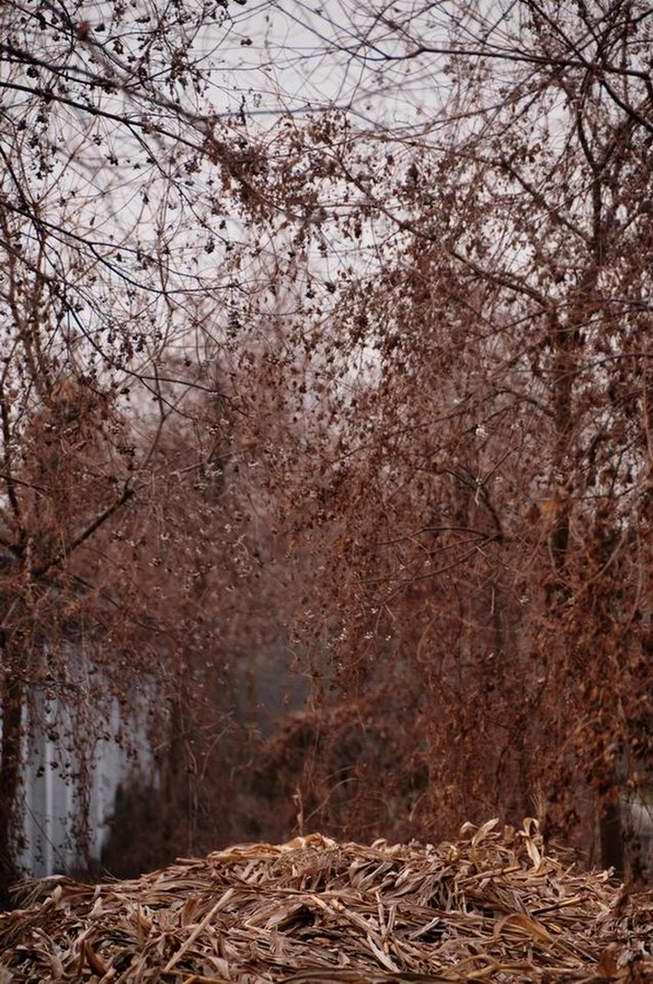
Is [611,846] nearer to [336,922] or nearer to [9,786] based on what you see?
[9,786]

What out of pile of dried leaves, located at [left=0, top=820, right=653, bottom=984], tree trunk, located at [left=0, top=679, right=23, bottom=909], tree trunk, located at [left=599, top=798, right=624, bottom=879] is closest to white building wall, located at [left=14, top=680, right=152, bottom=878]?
tree trunk, located at [left=0, top=679, right=23, bottom=909]

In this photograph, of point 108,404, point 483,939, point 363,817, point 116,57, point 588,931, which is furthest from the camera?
point 363,817

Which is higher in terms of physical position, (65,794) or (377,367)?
(377,367)

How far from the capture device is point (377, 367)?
7465 mm

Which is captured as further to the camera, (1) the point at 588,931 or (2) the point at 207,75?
(2) the point at 207,75

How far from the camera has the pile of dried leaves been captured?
3391mm

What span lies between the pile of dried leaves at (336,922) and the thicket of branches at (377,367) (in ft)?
4.29

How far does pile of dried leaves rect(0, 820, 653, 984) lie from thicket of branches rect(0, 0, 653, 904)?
1307mm

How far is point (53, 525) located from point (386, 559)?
2399 millimetres

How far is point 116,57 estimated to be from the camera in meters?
5.63

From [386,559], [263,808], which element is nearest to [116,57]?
[386,559]

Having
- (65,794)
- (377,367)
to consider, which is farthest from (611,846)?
(65,794)

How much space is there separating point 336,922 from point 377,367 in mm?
4227

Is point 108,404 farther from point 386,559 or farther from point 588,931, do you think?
point 588,931
